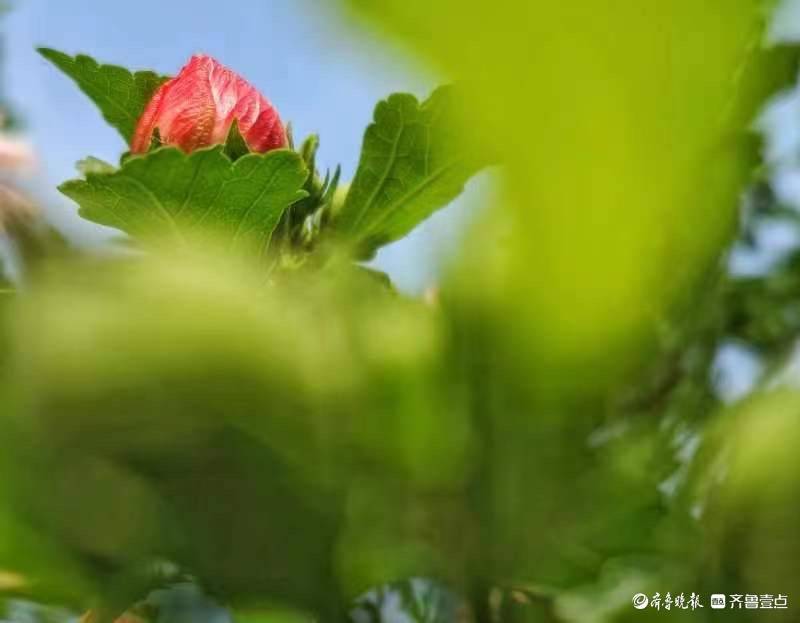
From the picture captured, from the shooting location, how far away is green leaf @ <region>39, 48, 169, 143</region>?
45 cm

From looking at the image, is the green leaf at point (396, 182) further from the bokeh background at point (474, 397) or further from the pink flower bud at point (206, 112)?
the bokeh background at point (474, 397)

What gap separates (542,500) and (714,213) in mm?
71

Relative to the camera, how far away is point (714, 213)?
194 mm

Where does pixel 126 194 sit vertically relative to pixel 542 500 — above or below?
above

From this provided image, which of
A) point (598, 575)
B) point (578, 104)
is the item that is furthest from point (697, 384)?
point (578, 104)

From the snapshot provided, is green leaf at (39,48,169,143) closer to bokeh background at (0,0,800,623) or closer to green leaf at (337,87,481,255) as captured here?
green leaf at (337,87,481,255)

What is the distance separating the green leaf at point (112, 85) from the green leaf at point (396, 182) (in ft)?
0.34

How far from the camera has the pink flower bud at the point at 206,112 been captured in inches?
16.7

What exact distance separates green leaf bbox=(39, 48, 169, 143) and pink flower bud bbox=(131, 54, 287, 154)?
0.01 meters

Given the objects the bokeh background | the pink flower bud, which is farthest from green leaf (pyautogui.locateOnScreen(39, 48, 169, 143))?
the bokeh background

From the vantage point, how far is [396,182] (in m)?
0.45

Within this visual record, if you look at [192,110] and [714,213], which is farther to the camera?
[192,110]

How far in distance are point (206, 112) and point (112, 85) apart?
6 cm

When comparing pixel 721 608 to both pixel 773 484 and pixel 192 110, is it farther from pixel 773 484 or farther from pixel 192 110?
pixel 192 110
